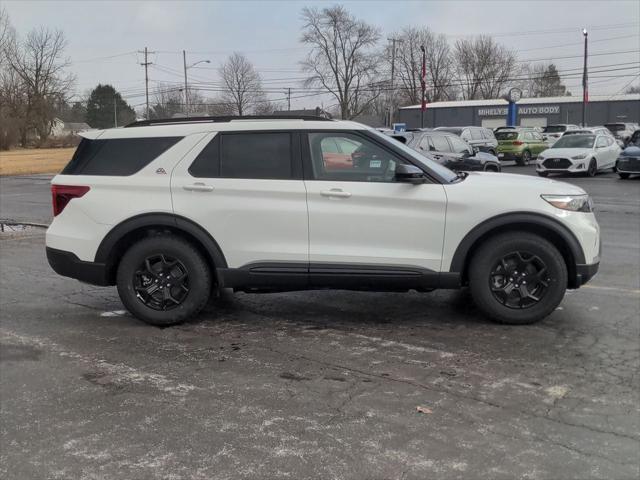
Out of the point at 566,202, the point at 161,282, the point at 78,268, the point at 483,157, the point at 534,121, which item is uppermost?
the point at 534,121

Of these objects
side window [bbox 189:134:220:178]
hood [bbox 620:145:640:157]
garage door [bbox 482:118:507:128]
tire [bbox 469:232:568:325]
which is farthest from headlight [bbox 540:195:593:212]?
garage door [bbox 482:118:507:128]

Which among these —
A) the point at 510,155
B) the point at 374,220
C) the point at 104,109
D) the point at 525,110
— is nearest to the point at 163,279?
the point at 374,220

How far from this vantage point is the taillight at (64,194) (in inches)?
209

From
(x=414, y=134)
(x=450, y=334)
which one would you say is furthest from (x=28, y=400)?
(x=414, y=134)

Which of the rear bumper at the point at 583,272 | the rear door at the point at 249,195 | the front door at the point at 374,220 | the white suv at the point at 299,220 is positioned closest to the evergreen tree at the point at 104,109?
the white suv at the point at 299,220

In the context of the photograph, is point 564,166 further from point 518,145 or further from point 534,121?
point 534,121

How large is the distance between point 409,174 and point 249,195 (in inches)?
53.0

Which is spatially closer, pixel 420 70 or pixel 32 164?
pixel 32 164

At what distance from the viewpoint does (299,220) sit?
504 centimetres

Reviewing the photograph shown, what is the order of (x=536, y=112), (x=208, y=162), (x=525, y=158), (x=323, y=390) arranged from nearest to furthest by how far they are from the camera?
1. (x=323, y=390)
2. (x=208, y=162)
3. (x=525, y=158)
4. (x=536, y=112)

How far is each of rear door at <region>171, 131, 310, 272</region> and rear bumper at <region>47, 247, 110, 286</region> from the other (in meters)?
0.89

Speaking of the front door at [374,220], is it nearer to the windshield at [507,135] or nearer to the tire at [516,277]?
the tire at [516,277]

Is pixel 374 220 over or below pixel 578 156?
below

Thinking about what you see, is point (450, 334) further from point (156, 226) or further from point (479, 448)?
point (156, 226)
